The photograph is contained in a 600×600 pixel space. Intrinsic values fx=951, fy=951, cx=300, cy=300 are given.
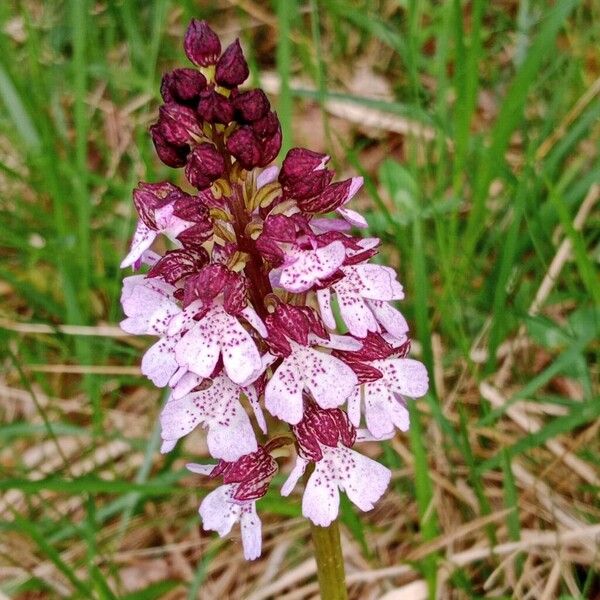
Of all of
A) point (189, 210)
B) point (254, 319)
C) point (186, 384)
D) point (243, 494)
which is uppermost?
point (189, 210)

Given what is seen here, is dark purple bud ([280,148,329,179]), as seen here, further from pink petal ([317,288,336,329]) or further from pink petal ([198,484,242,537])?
pink petal ([198,484,242,537])

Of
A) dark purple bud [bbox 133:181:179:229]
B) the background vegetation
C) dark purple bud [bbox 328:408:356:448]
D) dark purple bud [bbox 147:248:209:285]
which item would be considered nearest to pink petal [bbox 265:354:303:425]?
dark purple bud [bbox 328:408:356:448]

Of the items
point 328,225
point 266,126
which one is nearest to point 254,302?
point 328,225

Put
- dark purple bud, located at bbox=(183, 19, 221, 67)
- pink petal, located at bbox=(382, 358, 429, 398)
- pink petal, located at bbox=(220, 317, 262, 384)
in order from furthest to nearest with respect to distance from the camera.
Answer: pink petal, located at bbox=(382, 358, 429, 398), dark purple bud, located at bbox=(183, 19, 221, 67), pink petal, located at bbox=(220, 317, 262, 384)

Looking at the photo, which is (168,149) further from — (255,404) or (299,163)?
(255,404)

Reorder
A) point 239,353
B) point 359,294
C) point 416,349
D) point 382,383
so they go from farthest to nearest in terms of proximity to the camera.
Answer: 1. point 416,349
2. point 382,383
3. point 359,294
4. point 239,353

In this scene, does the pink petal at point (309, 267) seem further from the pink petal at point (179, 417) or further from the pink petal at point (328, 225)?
the pink petal at point (179, 417)
